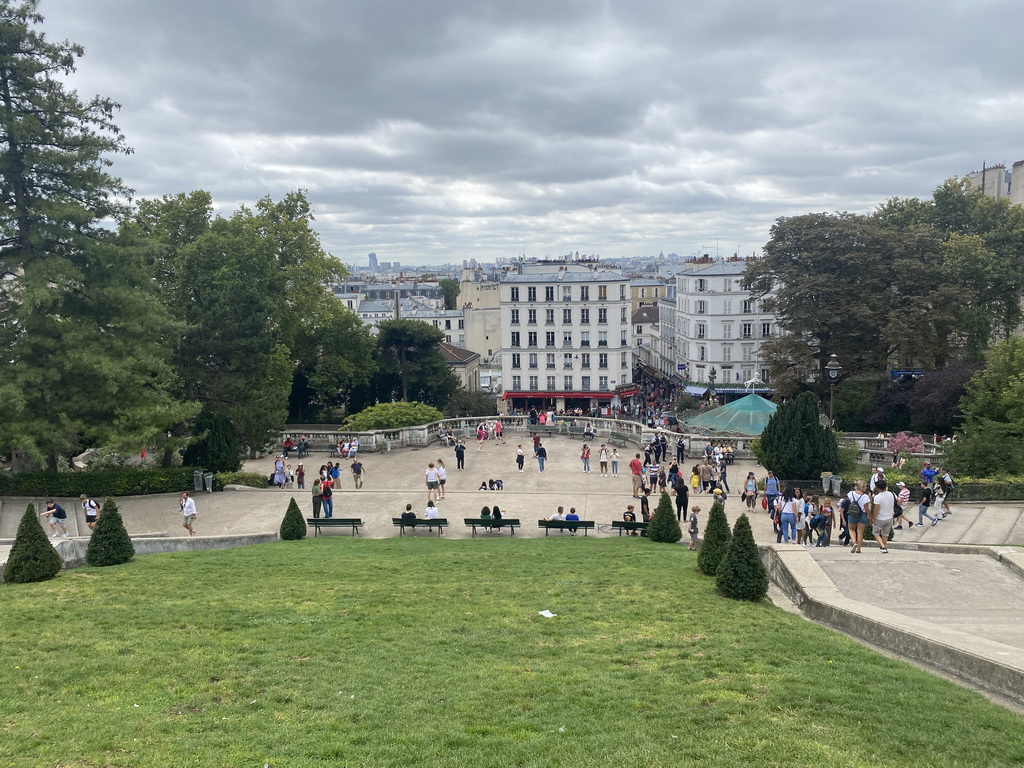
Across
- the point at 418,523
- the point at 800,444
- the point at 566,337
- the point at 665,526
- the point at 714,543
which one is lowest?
the point at 418,523

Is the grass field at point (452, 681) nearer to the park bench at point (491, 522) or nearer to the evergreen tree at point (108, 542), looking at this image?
the evergreen tree at point (108, 542)

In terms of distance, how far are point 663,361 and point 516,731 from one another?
92.7 meters

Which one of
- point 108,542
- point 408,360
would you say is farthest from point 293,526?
point 408,360

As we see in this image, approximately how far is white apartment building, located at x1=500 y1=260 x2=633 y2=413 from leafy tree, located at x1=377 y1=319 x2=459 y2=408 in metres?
11.1

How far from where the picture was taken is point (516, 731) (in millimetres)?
8594

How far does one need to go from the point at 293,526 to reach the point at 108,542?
198 inches

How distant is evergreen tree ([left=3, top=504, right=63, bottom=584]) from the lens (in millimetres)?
15641

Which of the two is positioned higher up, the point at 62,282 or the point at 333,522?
the point at 62,282

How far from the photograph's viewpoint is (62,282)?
25672mm

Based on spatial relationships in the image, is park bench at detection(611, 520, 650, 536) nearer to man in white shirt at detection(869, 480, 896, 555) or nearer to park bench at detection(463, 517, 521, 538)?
park bench at detection(463, 517, 521, 538)

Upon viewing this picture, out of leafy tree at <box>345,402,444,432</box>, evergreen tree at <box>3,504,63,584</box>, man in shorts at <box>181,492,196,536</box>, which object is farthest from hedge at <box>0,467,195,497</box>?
evergreen tree at <box>3,504,63,584</box>

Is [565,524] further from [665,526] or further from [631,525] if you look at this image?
[665,526]

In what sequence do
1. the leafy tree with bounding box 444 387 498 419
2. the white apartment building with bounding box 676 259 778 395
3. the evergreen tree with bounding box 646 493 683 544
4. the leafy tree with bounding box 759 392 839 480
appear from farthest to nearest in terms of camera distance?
the white apartment building with bounding box 676 259 778 395 < the leafy tree with bounding box 444 387 498 419 < the leafy tree with bounding box 759 392 839 480 < the evergreen tree with bounding box 646 493 683 544

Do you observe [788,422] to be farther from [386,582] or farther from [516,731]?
[516,731]
